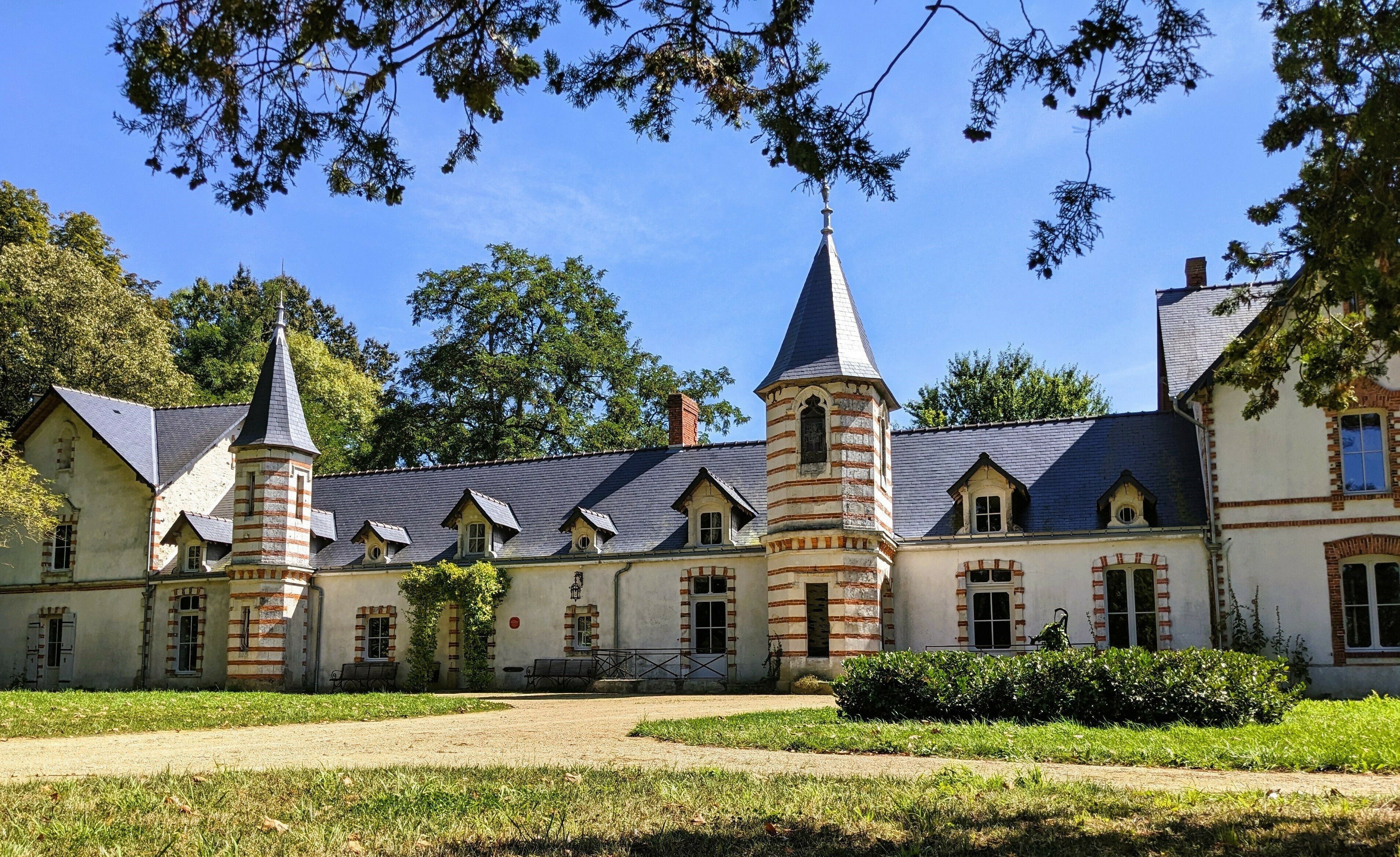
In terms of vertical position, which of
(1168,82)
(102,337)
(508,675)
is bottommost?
(508,675)

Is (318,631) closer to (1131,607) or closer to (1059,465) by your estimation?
(1059,465)

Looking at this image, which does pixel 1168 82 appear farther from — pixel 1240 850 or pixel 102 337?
pixel 102 337

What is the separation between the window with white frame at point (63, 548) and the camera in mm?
31203

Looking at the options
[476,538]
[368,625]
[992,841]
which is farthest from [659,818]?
[368,625]

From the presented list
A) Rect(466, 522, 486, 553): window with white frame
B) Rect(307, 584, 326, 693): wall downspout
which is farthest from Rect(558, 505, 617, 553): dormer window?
Rect(307, 584, 326, 693): wall downspout

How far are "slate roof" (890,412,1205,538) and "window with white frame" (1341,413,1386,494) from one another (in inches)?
103

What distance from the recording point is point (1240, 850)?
5840mm

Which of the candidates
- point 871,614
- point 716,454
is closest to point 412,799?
point 871,614

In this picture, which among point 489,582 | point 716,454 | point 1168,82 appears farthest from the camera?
point 716,454

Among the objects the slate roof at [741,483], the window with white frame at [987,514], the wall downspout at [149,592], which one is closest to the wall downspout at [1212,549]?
the slate roof at [741,483]

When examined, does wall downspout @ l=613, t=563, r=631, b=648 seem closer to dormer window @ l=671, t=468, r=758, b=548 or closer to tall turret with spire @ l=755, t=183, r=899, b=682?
dormer window @ l=671, t=468, r=758, b=548

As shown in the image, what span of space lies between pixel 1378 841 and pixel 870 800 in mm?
2685

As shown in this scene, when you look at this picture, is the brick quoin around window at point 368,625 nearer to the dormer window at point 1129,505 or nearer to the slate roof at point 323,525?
the slate roof at point 323,525

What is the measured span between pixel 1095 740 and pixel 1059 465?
15303mm
